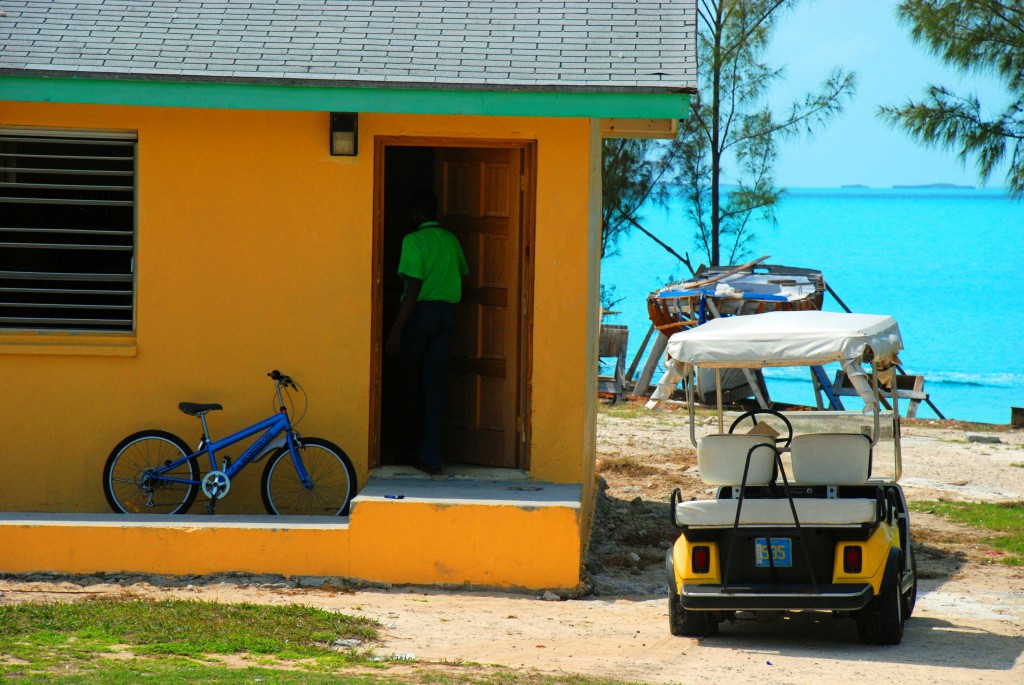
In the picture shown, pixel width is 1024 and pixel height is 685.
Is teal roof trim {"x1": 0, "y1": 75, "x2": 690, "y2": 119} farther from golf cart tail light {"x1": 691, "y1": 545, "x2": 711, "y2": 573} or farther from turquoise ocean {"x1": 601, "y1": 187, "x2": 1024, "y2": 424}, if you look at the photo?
turquoise ocean {"x1": 601, "y1": 187, "x2": 1024, "y2": 424}

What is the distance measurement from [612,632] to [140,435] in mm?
3814

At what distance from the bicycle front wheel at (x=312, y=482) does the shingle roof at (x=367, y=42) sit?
261 cm

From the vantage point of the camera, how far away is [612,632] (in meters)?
7.26

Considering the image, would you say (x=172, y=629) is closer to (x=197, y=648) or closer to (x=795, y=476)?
(x=197, y=648)

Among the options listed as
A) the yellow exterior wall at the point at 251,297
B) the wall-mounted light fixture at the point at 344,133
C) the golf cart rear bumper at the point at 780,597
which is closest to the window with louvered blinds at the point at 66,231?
the yellow exterior wall at the point at 251,297

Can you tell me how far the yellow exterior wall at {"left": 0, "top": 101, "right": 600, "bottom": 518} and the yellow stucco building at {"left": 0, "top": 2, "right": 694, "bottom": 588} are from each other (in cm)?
1

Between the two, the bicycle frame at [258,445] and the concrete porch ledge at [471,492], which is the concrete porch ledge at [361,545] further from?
the bicycle frame at [258,445]

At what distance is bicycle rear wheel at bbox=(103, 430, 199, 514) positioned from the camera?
9.00m

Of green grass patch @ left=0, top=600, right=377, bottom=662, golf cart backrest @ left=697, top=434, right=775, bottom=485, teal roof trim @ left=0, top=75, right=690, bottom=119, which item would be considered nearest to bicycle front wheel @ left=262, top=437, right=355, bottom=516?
green grass patch @ left=0, top=600, right=377, bottom=662

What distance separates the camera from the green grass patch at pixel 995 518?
33.4 feet

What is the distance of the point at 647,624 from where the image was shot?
24.8 feet

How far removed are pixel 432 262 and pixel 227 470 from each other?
Answer: 6.85ft

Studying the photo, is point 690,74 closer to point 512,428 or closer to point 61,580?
point 512,428

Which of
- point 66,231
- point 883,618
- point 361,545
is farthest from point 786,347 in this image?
point 66,231
